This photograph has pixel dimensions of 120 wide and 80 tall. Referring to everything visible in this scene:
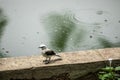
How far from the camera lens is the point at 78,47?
19.0 ft

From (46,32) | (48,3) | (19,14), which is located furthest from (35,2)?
(46,32)

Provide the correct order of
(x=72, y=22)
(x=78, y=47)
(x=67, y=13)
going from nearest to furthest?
(x=78, y=47) < (x=72, y=22) < (x=67, y=13)

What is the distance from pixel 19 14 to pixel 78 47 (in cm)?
218

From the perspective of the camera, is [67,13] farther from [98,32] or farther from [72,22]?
[98,32]

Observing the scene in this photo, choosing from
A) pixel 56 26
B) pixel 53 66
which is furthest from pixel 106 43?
pixel 53 66

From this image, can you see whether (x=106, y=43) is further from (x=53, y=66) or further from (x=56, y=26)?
(x=53, y=66)

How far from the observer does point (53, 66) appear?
11.4ft

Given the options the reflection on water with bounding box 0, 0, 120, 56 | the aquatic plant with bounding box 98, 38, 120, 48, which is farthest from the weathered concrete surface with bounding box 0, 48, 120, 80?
the aquatic plant with bounding box 98, 38, 120, 48

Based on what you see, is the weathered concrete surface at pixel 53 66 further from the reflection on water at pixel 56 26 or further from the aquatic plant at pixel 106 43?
the aquatic plant at pixel 106 43

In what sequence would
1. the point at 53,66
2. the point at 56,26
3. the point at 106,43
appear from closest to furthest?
1. the point at 53,66
2. the point at 106,43
3. the point at 56,26

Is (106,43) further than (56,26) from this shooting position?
No

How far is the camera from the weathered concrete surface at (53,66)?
345cm

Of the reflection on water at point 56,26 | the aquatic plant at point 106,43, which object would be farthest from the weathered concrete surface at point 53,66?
the aquatic plant at point 106,43

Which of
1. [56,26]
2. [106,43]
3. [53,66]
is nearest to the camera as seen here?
[53,66]
